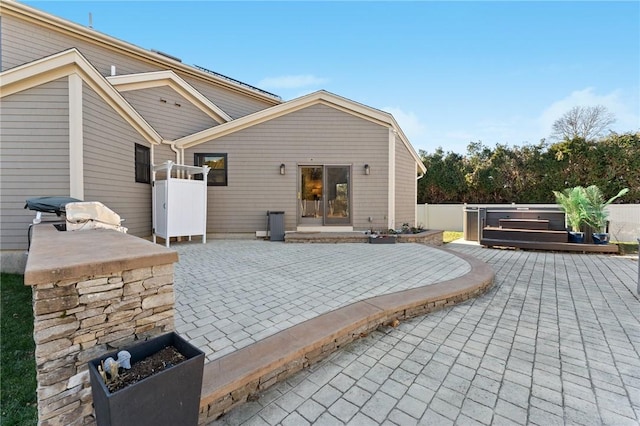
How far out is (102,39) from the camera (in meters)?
8.79

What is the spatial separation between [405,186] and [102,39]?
36.9 feet

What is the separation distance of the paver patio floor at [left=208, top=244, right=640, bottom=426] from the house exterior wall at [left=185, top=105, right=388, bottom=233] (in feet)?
18.8

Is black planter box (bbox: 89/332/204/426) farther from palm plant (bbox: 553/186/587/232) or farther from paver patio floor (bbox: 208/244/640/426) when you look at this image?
palm plant (bbox: 553/186/587/232)

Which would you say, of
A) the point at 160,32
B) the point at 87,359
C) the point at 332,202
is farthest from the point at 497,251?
the point at 160,32

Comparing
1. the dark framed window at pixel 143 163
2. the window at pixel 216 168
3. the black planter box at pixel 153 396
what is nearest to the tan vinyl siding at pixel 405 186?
the window at pixel 216 168

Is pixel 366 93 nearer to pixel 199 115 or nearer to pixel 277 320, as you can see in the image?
pixel 199 115

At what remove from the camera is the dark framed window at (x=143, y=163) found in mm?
7410

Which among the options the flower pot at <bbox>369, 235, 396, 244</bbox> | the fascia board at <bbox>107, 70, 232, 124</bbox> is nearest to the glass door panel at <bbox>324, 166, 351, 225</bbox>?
the flower pot at <bbox>369, 235, 396, 244</bbox>

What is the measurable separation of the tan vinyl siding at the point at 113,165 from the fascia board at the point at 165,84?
1.71 meters

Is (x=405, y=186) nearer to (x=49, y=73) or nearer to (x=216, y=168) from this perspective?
(x=216, y=168)

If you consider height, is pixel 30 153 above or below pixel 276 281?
above

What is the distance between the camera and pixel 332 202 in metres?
9.21

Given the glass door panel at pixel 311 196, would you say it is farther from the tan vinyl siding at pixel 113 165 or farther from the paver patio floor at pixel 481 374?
the paver patio floor at pixel 481 374

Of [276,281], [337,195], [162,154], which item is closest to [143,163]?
[162,154]
